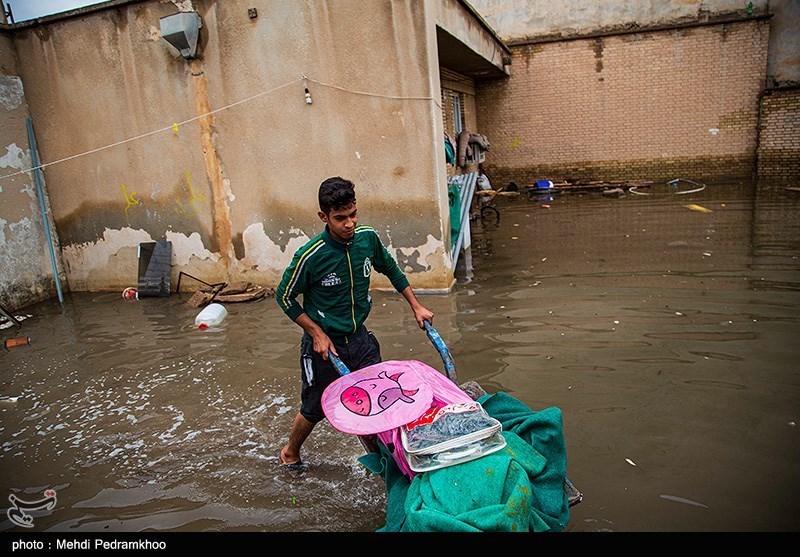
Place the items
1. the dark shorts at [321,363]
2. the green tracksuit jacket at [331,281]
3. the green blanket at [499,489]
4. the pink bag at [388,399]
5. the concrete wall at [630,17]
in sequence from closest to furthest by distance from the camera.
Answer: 1. the green blanket at [499,489]
2. the pink bag at [388,399]
3. the green tracksuit jacket at [331,281]
4. the dark shorts at [321,363]
5. the concrete wall at [630,17]

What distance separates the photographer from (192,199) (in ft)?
25.4

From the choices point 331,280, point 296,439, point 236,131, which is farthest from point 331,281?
point 236,131

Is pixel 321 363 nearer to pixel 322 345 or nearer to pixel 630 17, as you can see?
pixel 322 345

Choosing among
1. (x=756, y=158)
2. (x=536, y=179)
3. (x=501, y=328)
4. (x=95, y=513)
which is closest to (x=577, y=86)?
(x=536, y=179)

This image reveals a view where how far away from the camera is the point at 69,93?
7.85 meters

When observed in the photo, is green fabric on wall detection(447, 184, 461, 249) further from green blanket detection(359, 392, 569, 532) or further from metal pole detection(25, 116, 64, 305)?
metal pole detection(25, 116, 64, 305)

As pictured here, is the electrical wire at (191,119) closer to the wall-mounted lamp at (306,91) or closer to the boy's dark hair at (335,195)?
the wall-mounted lamp at (306,91)

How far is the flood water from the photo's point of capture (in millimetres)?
3150

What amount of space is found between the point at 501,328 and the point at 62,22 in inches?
282

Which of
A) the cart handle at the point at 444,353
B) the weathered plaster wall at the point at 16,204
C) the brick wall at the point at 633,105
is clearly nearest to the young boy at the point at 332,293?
the cart handle at the point at 444,353

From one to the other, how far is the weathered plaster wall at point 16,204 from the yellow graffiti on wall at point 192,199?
2204mm

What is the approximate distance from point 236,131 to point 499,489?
21.0 ft

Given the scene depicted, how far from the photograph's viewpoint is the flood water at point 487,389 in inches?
124

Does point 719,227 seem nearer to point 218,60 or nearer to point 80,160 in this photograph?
point 218,60
